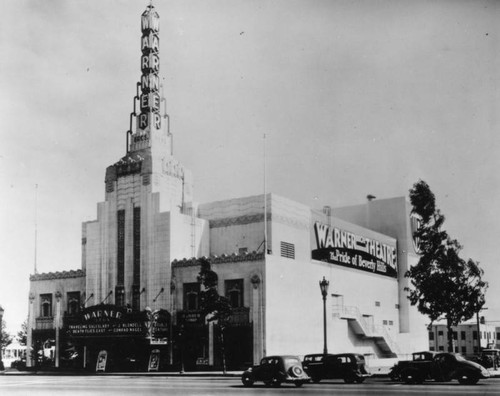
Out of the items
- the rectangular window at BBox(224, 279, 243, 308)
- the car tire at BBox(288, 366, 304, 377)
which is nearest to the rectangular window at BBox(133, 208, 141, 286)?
the rectangular window at BBox(224, 279, 243, 308)

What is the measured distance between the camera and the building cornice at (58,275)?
59219 mm

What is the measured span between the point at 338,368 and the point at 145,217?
25.9 m

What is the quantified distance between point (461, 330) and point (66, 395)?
118787 millimetres

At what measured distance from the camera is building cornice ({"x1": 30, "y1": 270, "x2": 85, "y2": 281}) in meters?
59.2

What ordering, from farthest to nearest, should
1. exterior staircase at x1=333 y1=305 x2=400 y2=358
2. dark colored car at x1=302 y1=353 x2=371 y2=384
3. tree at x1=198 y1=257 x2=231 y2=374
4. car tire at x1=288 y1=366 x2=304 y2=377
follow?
exterior staircase at x1=333 y1=305 x2=400 y2=358, tree at x1=198 y1=257 x2=231 y2=374, dark colored car at x1=302 y1=353 x2=371 y2=384, car tire at x1=288 y1=366 x2=304 y2=377

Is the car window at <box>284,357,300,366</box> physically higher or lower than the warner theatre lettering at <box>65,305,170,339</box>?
lower

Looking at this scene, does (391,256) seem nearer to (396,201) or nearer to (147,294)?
(396,201)

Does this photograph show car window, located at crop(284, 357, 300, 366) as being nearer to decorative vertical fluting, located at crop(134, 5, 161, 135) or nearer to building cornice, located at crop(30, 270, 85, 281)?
decorative vertical fluting, located at crop(134, 5, 161, 135)

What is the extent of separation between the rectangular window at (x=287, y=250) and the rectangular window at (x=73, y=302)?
17577 mm

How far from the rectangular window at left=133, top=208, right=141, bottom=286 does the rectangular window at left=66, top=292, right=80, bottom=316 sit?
6588mm

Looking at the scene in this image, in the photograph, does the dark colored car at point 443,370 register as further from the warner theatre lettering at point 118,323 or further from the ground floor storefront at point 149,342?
the warner theatre lettering at point 118,323

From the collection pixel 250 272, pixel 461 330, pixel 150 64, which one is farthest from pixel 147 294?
pixel 461 330

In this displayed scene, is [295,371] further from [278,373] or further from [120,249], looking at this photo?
[120,249]

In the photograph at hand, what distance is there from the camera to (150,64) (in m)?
57.5
